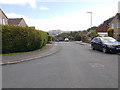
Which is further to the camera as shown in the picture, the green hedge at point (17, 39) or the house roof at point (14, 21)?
the house roof at point (14, 21)

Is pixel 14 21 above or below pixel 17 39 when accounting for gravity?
above

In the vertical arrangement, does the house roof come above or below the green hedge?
above

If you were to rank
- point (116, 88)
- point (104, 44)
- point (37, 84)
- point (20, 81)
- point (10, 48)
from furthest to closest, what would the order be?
point (104, 44) → point (10, 48) → point (20, 81) → point (37, 84) → point (116, 88)

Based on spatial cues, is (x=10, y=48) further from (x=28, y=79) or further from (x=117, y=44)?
(x=117, y=44)

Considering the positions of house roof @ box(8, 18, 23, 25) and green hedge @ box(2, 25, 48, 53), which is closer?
green hedge @ box(2, 25, 48, 53)

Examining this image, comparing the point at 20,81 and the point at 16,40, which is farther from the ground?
the point at 16,40

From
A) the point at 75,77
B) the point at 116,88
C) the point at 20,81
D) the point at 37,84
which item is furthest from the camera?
the point at 75,77

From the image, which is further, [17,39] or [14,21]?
[14,21]

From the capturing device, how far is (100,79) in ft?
16.9

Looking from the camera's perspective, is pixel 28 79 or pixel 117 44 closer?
pixel 28 79

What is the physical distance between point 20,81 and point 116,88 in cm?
347

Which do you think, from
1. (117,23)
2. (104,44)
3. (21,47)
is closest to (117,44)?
(104,44)

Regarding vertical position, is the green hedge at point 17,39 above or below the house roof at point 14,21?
below

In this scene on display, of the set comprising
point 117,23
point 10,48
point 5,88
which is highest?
point 117,23
